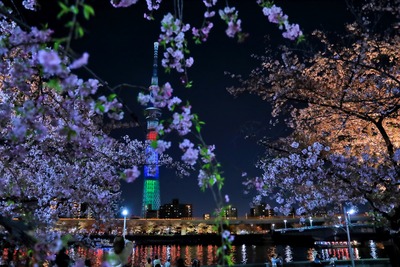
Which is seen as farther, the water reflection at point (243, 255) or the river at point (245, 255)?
the river at point (245, 255)

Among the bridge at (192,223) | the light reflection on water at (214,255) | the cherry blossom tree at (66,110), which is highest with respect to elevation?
the bridge at (192,223)

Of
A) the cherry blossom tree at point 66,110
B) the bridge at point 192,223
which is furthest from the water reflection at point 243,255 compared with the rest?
the cherry blossom tree at point 66,110

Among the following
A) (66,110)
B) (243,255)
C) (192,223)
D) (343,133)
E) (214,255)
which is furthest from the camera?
(192,223)

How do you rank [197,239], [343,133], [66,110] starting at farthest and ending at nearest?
Result: 1. [197,239]
2. [343,133]
3. [66,110]

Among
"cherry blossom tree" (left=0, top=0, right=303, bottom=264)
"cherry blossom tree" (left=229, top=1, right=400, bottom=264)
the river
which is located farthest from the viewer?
the river

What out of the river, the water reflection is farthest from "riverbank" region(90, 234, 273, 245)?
the water reflection

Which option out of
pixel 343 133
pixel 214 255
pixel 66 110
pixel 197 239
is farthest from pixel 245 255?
pixel 66 110

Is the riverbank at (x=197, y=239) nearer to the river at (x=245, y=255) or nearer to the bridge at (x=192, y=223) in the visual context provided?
the bridge at (x=192, y=223)

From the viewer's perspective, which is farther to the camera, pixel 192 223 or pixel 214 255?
pixel 192 223

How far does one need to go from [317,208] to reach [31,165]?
1193 centimetres

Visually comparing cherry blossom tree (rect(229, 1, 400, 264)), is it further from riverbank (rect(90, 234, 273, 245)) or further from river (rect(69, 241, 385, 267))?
riverbank (rect(90, 234, 273, 245))

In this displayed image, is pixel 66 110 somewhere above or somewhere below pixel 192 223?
below

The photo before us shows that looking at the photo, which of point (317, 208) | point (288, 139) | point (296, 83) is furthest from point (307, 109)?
point (317, 208)

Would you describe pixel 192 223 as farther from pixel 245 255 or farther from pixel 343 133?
pixel 343 133
